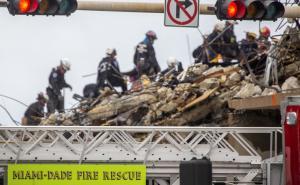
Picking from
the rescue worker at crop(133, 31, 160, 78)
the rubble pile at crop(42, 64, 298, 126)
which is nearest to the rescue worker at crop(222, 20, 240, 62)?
the rubble pile at crop(42, 64, 298, 126)

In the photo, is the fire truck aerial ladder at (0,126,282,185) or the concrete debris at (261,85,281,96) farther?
the concrete debris at (261,85,281,96)

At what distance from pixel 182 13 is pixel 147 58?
12273 millimetres

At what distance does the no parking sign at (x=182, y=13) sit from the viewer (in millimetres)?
13953

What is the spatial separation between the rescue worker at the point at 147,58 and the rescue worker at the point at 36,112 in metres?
3.17

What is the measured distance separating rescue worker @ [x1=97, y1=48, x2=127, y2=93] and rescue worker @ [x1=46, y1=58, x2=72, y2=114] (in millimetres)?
1862

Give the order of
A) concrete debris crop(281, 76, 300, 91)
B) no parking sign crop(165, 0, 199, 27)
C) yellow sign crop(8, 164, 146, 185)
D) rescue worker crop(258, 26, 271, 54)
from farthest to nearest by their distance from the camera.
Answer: rescue worker crop(258, 26, 271, 54)
concrete debris crop(281, 76, 300, 91)
yellow sign crop(8, 164, 146, 185)
no parking sign crop(165, 0, 199, 27)

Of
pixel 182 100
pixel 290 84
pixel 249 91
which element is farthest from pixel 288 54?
pixel 182 100

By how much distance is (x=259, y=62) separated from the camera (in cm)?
2072

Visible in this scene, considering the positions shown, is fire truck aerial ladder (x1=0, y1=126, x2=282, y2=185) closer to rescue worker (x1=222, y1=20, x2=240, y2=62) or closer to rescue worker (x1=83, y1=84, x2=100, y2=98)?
rescue worker (x1=222, y1=20, x2=240, y2=62)

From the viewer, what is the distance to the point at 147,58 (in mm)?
26297

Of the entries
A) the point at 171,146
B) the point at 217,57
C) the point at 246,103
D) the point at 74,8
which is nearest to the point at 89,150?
the point at 171,146

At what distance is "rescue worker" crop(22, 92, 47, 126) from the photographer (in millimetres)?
26234

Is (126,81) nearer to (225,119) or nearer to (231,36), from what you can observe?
(231,36)

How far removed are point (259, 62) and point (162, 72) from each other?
488 centimetres
